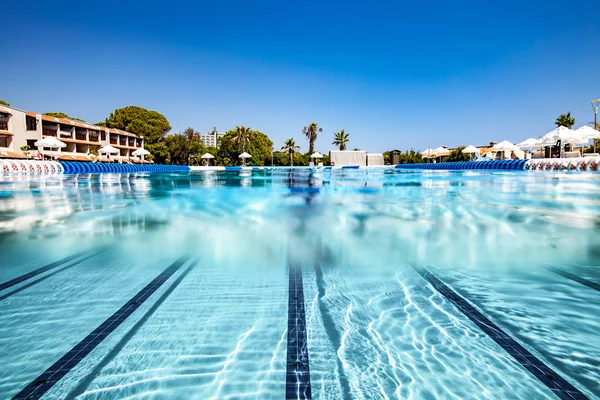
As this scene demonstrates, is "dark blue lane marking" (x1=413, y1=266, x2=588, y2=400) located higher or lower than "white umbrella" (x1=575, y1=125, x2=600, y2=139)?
lower

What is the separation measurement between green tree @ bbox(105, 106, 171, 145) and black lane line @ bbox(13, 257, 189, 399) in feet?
168

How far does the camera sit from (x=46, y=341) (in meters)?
1.56

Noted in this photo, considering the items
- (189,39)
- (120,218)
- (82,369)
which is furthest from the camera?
(189,39)

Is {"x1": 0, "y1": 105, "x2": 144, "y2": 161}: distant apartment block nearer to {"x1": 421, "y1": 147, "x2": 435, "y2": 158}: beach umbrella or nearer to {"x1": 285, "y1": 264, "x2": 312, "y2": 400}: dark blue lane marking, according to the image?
{"x1": 285, "y1": 264, "x2": 312, "y2": 400}: dark blue lane marking

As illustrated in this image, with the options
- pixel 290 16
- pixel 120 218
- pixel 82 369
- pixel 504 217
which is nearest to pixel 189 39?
pixel 290 16

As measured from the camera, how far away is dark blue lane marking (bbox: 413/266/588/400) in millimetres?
1201

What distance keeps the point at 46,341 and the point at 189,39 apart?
98.5 ft

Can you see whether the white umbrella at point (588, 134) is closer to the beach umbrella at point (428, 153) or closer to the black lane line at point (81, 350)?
the beach umbrella at point (428, 153)

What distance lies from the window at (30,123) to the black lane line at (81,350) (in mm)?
38959

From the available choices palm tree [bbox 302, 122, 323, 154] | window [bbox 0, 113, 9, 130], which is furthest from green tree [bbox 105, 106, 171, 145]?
palm tree [bbox 302, 122, 323, 154]

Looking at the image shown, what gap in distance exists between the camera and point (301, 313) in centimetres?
185

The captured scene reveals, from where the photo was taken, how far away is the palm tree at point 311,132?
46.8m

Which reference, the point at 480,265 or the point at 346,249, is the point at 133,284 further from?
the point at 480,265

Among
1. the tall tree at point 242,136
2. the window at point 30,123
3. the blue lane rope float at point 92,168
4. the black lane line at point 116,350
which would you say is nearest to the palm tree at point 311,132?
the tall tree at point 242,136
